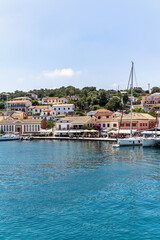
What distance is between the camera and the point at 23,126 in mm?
105250

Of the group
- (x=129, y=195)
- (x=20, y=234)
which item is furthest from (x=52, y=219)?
(x=129, y=195)

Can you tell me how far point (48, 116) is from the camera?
389ft

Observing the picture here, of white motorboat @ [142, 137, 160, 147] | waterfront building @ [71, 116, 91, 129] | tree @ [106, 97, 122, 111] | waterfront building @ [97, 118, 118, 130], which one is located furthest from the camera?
tree @ [106, 97, 122, 111]

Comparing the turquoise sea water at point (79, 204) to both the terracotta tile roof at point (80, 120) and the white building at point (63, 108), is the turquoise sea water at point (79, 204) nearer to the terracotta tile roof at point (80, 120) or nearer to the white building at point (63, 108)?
the terracotta tile roof at point (80, 120)

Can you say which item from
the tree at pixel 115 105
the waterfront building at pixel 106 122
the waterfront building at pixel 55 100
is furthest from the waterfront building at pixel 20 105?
the waterfront building at pixel 106 122

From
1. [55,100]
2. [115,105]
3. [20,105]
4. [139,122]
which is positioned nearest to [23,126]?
[115,105]

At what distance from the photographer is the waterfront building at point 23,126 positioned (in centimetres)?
10312

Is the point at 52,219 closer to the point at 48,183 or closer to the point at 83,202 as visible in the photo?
the point at 83,202

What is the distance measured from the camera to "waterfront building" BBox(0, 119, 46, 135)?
103125 millimetres

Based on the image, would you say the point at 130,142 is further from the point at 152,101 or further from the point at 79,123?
the point at 152,101

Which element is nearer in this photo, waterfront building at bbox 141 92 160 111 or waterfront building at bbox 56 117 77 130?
waterfront building at bbox 56 117 77 130

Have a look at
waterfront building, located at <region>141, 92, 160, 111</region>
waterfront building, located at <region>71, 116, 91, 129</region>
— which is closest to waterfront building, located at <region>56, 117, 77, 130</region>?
waterfront building, located at <region>71, 116, 91, 129</region>

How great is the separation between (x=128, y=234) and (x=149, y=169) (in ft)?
60.1

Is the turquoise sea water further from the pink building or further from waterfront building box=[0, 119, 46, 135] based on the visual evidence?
the pink building
